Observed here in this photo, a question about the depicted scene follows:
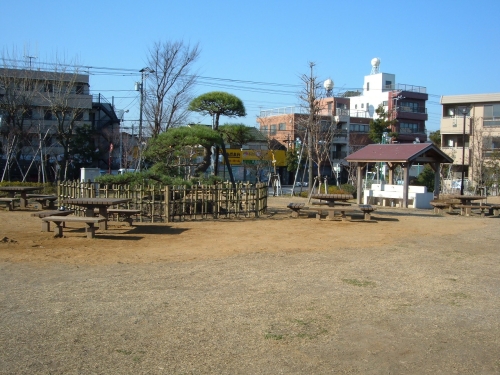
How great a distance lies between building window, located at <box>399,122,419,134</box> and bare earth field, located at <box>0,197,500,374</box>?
158ft

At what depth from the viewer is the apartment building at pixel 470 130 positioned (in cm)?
3947

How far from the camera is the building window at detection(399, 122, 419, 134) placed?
2306 inches

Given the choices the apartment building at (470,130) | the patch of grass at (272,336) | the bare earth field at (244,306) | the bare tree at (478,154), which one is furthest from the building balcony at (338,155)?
the patch of grass at (272,336)

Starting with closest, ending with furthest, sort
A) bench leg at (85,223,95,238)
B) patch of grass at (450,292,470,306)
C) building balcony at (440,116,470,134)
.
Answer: patch of grass at (450,292,470,306) < bench leg at (85,223,95,238) < building balcony at (440,116,470,134)

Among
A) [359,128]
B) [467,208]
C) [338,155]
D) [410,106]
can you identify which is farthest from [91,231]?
[410,106]

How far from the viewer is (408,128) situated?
5925 cm

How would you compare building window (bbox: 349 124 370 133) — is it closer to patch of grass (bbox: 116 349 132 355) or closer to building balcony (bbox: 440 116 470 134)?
building balcony (bbox: 440 116 470 134)

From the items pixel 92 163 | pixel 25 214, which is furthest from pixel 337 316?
pixel 92 163

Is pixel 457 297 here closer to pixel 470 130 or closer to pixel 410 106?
pixel 470 130

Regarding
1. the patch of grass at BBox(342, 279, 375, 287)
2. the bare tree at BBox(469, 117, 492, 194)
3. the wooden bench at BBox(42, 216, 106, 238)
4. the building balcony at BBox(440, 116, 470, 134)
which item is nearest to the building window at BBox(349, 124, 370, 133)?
the building balcony at BBox(440, 116, 470, 134)

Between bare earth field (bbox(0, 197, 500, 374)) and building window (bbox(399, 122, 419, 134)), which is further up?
building window (bbox(399, 122, 419, 134))

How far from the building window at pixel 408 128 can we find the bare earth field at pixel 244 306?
158 ft

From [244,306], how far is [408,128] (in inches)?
2213

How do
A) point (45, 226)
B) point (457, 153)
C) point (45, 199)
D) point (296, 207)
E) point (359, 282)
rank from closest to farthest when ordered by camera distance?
point (359, 282) → point (45, 226) → point (296, 207) → point (45, 199) → point (457, 153)
